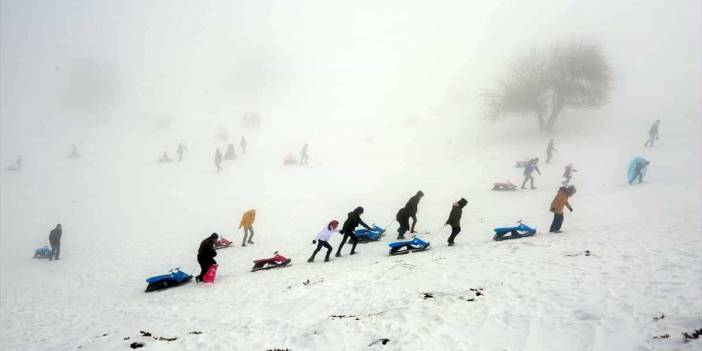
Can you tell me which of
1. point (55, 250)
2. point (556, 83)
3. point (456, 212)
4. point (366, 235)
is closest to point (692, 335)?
point (456, 212)

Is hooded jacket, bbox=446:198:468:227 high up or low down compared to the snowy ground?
up

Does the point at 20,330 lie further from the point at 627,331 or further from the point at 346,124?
the point at 346,124

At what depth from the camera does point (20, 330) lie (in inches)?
409

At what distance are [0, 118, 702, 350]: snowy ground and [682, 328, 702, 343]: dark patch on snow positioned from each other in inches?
7.3

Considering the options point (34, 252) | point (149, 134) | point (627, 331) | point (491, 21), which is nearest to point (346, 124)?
point (149, 134)

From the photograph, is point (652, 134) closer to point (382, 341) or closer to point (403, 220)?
point (403, 220)

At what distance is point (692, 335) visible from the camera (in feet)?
18.6

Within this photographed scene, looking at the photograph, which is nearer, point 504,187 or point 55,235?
point 55,235

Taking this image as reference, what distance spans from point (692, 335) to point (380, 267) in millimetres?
7279

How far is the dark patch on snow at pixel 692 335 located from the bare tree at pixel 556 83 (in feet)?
127

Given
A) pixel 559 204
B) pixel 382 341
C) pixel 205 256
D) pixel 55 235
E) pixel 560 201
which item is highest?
pixel 560 201

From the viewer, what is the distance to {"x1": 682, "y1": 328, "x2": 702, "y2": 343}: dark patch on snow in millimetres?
5559

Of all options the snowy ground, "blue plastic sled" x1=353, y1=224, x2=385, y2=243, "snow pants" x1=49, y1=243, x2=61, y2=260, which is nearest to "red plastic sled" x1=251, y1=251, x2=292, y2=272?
the snowy ground

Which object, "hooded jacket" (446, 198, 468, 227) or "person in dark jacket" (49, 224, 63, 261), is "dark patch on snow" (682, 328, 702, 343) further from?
"person in dark jacket" (49, 224, 63, 261)
